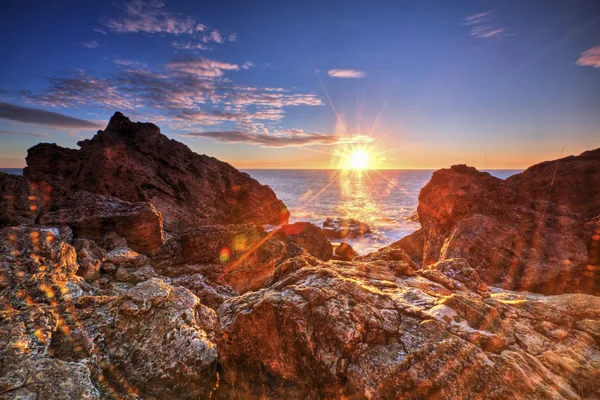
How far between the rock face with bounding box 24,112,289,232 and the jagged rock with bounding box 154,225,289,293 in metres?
7.53

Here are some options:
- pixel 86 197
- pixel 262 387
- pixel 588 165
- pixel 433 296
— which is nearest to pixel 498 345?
pixel 433 296

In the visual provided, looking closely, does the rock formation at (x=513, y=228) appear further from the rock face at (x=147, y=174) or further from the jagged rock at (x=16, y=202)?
the jagged rock at (x=16, y=202)

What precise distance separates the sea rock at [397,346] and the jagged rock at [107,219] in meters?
9.26

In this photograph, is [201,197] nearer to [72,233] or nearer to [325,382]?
[72,233]

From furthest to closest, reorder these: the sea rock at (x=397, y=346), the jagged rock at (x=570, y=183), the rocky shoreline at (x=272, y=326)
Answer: the jagged rock at (x=570, y=183) < the rocky shoreline at (x=272, y=326) < the sea rock at (x=397, y=346)

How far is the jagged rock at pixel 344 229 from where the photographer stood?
43594 mm

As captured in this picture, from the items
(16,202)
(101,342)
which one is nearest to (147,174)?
(16,202)

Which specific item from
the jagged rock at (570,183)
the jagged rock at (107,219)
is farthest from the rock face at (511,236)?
the jagged rock at (107,219)

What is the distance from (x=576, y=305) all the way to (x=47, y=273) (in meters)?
12.9

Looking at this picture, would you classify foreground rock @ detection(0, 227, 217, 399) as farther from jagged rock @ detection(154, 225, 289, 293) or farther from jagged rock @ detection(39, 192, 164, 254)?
jagged rock @ detection(39, 192, 164, 254)

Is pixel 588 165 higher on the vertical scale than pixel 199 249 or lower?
higher

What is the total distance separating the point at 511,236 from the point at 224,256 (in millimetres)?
14807

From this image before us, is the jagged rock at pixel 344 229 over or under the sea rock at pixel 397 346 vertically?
under

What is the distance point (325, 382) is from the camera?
14.0 feet
